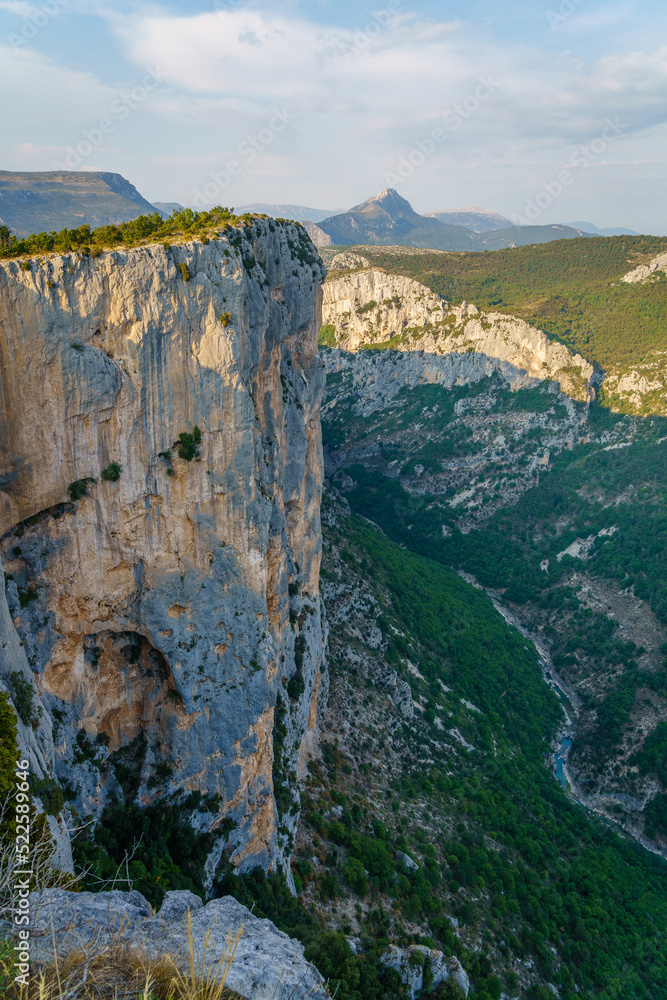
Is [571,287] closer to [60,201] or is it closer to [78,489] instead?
[60,201]

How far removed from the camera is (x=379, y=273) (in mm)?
140125

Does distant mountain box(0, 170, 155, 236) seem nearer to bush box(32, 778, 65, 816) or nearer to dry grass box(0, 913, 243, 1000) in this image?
bush box(32, 778, 65, 816)

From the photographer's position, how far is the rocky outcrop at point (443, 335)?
111000 mm

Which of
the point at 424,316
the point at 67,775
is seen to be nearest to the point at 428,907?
the point at 67,775

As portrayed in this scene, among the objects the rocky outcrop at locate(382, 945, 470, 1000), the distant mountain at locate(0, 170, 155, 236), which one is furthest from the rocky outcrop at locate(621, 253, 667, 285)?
the rocky outcrop at locate(382, 945, 470, 1000)

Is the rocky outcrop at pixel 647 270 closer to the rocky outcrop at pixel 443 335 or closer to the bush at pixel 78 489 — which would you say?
the rocky outcrop at pixel 443 335

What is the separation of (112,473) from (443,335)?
381ft

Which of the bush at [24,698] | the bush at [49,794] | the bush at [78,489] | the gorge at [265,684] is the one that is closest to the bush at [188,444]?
the gorge at [265,684]

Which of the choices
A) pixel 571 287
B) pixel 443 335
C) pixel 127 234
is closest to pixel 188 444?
pixel 127 234

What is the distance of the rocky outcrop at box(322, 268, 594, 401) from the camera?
11100 cm

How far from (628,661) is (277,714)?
5230 cm

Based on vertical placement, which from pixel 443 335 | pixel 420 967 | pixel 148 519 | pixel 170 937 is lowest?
pixel 420 967

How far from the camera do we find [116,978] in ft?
32.6

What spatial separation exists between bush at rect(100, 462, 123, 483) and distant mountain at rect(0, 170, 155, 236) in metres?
102
